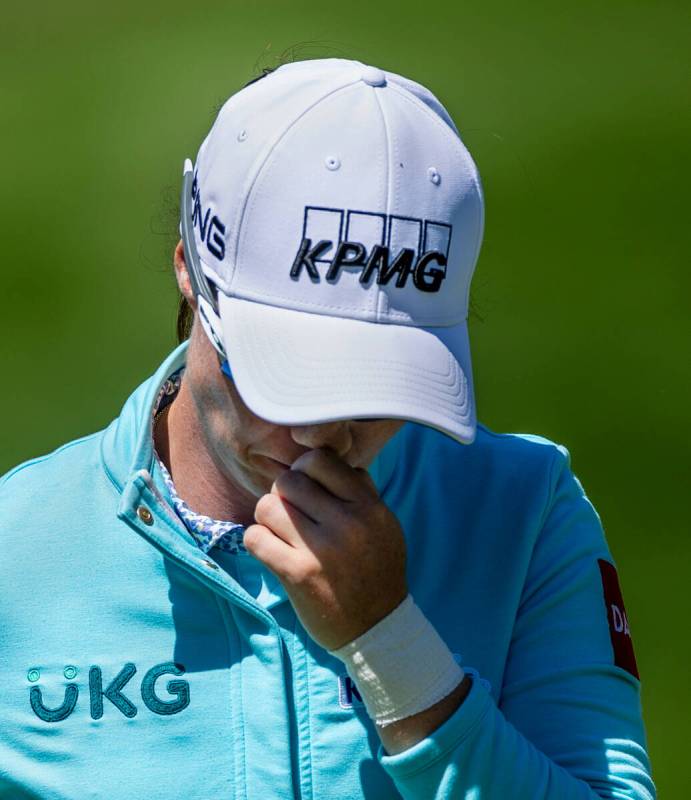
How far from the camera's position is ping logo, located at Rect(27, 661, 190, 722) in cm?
132

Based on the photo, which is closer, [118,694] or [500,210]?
[118,694]

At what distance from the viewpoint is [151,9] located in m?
2.39

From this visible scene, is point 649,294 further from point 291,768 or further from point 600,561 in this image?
point 291,768

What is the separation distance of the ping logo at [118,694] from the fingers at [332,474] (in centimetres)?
25

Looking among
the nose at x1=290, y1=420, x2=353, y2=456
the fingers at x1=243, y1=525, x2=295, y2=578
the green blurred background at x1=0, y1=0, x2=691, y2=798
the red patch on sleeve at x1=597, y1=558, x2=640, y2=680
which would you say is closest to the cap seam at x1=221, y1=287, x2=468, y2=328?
the nose at x1=290, y1=420, x2=353, y2=456

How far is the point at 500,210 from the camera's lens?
2381 mm

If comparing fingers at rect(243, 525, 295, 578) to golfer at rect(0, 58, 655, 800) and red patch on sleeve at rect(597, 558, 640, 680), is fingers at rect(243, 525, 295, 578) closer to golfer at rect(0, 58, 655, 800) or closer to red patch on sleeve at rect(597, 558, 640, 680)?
golfer at rect(0, 58, 655, 800)

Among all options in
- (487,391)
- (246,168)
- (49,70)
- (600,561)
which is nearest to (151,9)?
(49,70)

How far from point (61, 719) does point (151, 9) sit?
1.46m

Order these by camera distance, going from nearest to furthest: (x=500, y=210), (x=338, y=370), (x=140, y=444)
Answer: (x=338, y=370) → (x=140, y=444) → (x=500, y=210)

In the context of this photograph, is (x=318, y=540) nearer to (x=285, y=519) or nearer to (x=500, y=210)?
(x=285, y=519)

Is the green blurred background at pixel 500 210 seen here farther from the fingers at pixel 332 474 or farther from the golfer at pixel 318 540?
the fingers at pixel 332 474

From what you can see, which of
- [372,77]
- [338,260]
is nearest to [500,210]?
[372,77]

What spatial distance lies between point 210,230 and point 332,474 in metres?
0.25
